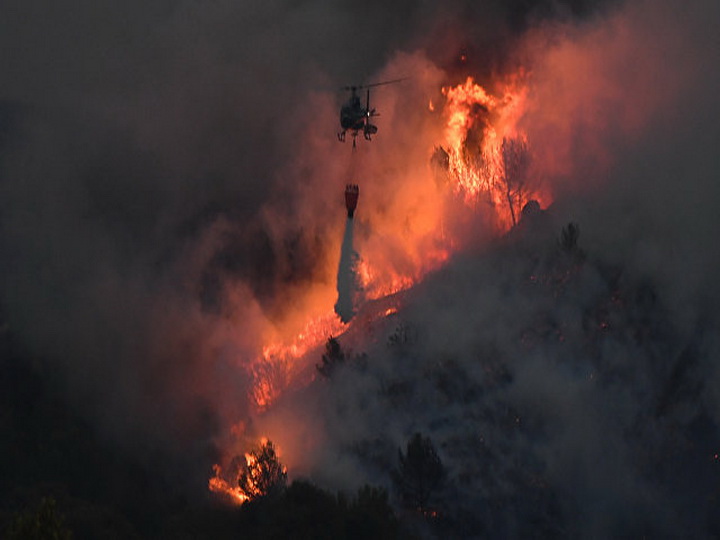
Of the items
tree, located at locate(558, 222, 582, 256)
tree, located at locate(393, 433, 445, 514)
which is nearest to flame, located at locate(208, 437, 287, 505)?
tree, located at locate(393, 433, 445, 514)

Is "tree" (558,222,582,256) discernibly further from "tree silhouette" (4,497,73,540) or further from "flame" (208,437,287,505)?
"tree silhouette" (4,497,73,540)

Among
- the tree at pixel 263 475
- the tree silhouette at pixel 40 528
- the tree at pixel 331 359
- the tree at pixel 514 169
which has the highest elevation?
the tree at pixel 514 169

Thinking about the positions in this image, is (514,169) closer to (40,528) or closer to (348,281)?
(348,281)

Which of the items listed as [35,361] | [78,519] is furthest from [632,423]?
[35,361]

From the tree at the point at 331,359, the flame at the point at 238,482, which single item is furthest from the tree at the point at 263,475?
the tree at the point at 331,359

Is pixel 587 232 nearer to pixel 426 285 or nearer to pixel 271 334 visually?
pixel 426 285

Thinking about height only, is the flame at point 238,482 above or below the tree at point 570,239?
below

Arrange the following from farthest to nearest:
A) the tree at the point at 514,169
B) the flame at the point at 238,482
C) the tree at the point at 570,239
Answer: the tree at the point at 514,169 → the tree at the point at 570,239 → the flame at the point at 238,482

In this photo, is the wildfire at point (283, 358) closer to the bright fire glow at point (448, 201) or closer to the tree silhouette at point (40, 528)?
the bright fire glow at point (448, 201)
